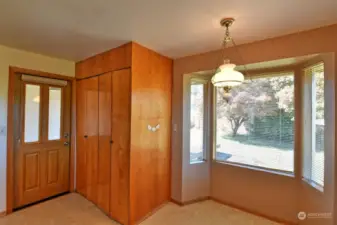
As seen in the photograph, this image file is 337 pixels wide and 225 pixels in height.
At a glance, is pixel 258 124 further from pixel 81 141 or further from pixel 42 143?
pixel 42 143

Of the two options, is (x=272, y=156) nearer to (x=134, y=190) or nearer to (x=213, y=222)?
(x=213, y=222)

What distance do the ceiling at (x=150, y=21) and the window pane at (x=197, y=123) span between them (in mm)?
816

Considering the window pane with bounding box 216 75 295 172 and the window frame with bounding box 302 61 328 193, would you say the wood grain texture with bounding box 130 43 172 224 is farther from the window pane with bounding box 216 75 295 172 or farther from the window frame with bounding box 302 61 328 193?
the window frame with bounding box 302 61 328 193

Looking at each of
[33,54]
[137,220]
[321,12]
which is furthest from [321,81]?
[33,54]

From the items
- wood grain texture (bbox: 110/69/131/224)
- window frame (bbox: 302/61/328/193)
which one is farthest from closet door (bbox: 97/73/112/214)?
window frame (bbox: 302/61/328/193)

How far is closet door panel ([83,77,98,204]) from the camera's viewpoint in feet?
9.80

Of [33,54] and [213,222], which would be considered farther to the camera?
[33,54]

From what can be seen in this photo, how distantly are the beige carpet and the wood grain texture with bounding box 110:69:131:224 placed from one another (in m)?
0.24

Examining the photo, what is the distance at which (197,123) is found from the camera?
10.5 ft

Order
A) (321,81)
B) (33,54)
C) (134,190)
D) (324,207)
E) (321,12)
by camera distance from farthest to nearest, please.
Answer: (33,54) < (134,190) < (321,81) < (324,207) < (321,12)

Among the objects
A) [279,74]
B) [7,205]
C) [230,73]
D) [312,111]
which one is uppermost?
[279,74]

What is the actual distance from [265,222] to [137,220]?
1687 millimetres

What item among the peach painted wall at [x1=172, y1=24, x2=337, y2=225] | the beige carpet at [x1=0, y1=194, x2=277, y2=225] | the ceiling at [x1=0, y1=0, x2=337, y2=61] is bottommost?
the beige carpet at [x1=0, y1=194, x2=277, y2=225]

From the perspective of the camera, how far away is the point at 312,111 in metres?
2.33
